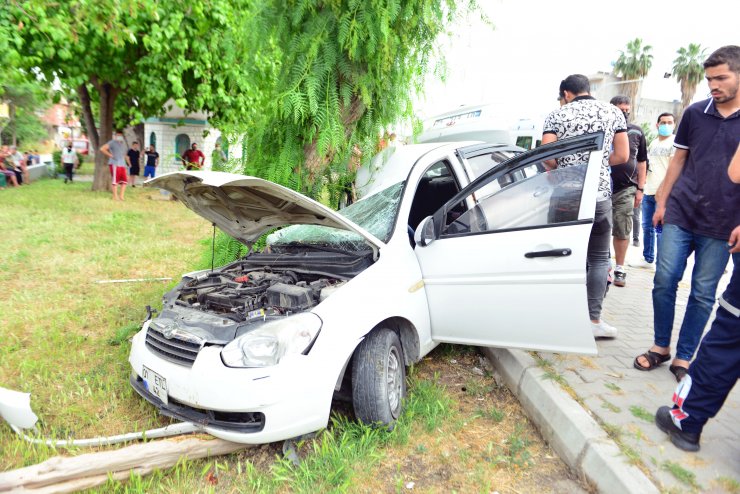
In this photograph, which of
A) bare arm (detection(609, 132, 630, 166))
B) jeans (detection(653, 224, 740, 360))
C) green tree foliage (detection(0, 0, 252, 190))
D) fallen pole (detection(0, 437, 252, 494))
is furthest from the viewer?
green tree foliage (detection(0, 0, 252, 190))

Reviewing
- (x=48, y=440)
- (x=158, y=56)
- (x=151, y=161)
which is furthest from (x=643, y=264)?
(x=151, y=161)

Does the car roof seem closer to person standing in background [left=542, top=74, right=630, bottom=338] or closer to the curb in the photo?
person standing in background [left=542, top=74, right=630, bottom=338]

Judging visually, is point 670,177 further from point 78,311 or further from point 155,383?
point 78,311

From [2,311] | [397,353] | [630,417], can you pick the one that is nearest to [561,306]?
[630,417]

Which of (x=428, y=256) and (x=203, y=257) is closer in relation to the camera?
(x=428, y=256)

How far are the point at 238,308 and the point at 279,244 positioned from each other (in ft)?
3.21

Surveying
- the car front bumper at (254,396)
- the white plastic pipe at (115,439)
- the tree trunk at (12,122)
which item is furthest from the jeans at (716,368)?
the tree trunk at (12,122)

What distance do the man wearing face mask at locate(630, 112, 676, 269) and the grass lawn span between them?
13.1ft

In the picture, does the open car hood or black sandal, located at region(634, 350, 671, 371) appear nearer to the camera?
the open car hood

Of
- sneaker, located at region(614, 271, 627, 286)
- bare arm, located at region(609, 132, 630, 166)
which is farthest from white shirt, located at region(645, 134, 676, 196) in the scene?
bare arm, located at region(609, 132, 630, 166)

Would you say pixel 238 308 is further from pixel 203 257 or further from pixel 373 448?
pixel 203 257

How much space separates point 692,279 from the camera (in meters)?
3.03

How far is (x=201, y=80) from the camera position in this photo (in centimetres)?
1227

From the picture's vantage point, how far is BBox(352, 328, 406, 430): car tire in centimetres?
264
